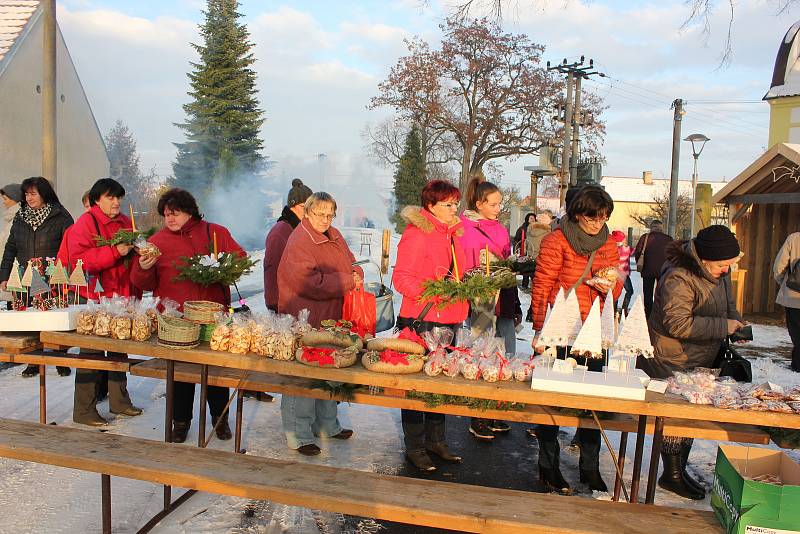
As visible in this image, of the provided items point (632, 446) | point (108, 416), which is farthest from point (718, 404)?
point (108, 416)

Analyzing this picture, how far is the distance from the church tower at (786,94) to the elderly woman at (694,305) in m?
22.4

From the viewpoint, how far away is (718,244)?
4.06 meters

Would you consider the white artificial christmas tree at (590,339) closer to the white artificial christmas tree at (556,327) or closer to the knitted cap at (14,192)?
the white artificial christmas tree at (556,327)

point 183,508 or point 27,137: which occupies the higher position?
point 27,137

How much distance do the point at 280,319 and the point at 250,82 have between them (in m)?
34.4

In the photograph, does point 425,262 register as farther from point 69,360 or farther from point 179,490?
point 69,360

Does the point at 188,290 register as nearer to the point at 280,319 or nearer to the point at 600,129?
the point at 280,319

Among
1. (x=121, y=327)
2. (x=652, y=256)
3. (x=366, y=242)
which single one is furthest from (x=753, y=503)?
(x=366, y=242)

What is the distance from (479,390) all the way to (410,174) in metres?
35.7

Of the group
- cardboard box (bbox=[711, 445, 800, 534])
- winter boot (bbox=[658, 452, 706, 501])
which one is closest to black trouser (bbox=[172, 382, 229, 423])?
winter boot (bbox=[658, 452, 706, 501])

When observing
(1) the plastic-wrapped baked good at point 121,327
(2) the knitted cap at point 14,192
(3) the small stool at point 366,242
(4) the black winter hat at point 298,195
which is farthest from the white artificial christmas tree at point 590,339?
(3) the small stool at point 366,242

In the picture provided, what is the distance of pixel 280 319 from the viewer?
13.8 ft

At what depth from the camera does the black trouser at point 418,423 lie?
4.85 metres

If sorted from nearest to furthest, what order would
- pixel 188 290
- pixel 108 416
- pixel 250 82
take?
pixel 188 290 < pixel 108 416 < pixel 250 82
